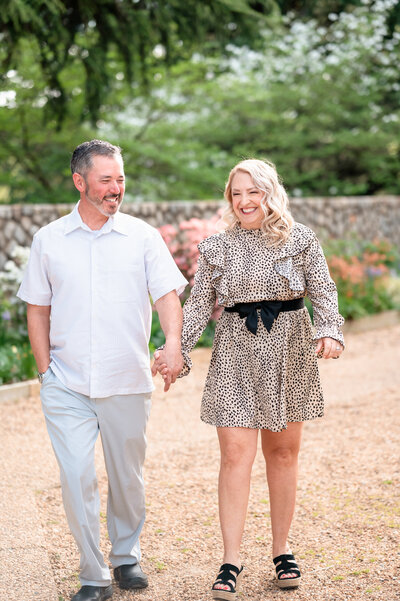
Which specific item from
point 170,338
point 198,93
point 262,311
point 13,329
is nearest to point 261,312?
point 262,311

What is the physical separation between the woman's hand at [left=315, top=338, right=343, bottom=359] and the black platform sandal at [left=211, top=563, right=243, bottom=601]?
35.6 inches

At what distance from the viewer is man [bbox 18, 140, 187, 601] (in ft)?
9.87

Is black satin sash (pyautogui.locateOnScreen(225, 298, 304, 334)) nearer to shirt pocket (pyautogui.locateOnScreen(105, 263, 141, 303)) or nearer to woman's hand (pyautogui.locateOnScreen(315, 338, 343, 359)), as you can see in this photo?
woman's hand (pyautogui.locateOnScreen(315, 338, 343, 359))

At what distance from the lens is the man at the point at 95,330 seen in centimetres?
301

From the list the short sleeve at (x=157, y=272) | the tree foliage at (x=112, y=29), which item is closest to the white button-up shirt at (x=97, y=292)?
the short sleeve at (x=157, y=272)

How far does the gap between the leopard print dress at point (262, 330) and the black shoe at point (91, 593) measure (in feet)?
2.57

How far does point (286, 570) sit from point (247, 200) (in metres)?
1.53

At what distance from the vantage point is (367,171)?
1755 centimetres

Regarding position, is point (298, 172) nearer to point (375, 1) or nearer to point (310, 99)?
point (310, 99)

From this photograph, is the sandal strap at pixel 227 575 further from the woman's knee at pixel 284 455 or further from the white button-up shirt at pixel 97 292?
the white button-up shirt at pixel 97 292

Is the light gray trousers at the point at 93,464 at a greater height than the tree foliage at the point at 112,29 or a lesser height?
lesser

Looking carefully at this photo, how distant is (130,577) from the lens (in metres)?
3.22

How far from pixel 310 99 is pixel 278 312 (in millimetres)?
13986

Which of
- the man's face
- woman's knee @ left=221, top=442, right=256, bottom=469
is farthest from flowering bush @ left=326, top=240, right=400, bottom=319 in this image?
the man's face
